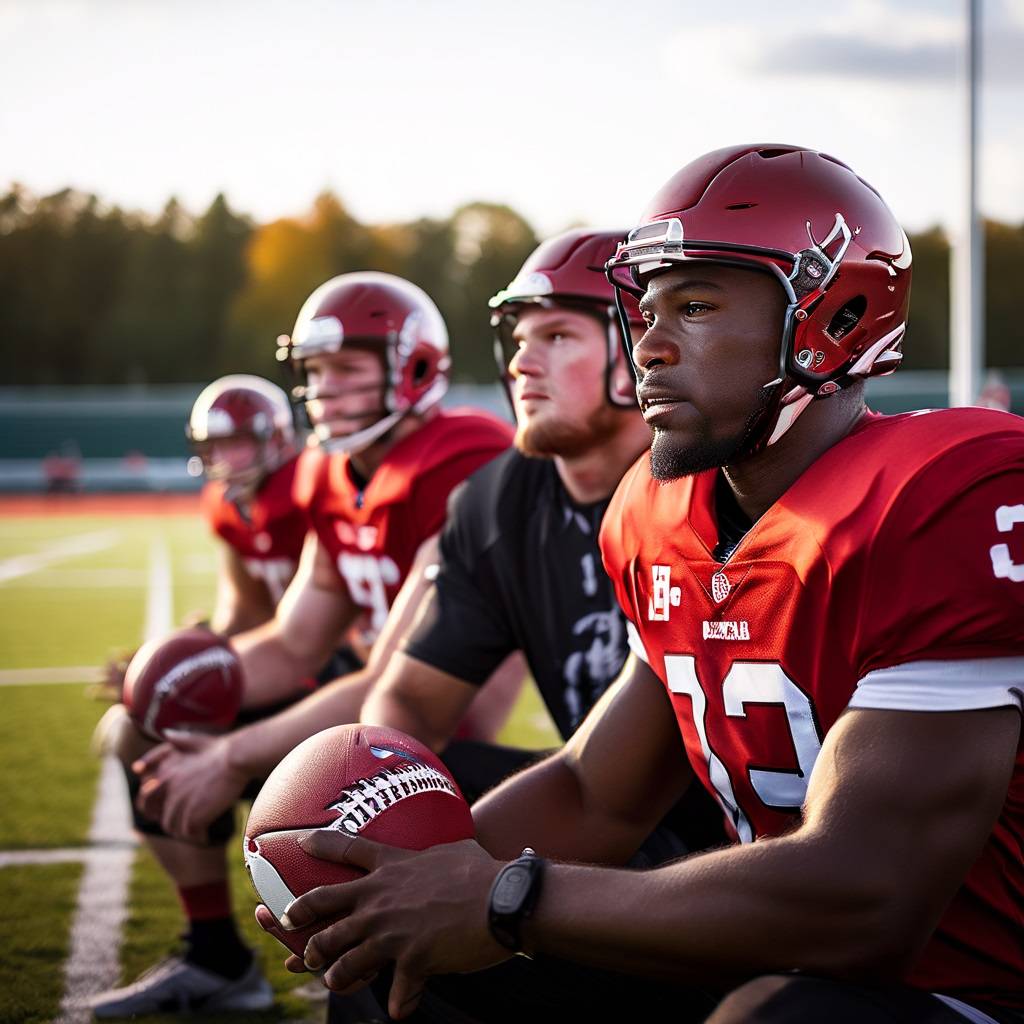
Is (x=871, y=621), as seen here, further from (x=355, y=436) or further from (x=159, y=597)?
(x=159, y=597)

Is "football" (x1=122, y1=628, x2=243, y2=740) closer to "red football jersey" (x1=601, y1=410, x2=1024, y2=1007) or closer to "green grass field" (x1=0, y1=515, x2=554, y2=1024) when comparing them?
"green grass field" (x1=0, y1=515, x2=554, y2=1024)

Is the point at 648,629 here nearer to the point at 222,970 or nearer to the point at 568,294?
the point at 568,294

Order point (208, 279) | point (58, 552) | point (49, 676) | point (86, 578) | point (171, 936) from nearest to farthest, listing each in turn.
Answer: point (171, 936)
point (49, 676)
point (86, 578)
point (58, 552)
point (208, 279)

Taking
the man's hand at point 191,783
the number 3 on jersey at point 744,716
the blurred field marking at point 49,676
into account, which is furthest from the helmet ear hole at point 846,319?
the blurred field marking at point 49,676

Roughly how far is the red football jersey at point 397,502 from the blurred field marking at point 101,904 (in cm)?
112

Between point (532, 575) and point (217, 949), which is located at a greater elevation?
point (532, 575)

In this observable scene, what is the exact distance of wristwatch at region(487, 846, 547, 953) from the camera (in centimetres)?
159

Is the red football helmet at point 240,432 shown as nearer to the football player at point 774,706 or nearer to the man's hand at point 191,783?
the man's hand at point 191,783

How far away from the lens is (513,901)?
5.23 ft

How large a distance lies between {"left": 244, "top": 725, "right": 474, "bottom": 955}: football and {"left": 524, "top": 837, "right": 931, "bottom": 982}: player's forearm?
13.0 inches

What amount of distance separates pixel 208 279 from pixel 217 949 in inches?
2180

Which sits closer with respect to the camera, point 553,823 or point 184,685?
point 553,823

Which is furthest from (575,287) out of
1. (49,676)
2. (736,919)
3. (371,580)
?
(49,676)

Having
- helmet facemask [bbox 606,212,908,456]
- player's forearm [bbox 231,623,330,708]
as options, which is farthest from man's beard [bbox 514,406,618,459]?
player's forearm [bbox 231,623,330,708]
